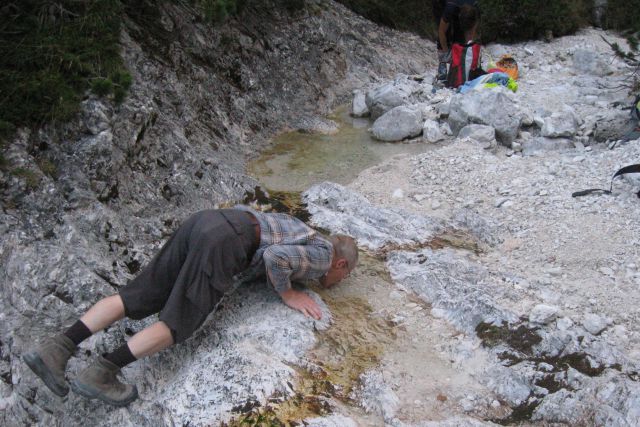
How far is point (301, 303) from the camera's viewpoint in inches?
154

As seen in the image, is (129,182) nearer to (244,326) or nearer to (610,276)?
(244,326)

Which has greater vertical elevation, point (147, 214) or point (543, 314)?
point (147, 214)

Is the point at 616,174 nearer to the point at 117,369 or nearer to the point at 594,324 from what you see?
the point at 594,324

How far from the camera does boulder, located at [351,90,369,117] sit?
899 cm

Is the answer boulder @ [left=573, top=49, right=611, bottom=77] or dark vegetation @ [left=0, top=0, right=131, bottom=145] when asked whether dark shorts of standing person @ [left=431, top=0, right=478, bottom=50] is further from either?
dark vegetation @ [left=0, top=0, right=131, bottom=145]

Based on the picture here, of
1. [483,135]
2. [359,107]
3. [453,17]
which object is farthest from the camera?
[453,17]

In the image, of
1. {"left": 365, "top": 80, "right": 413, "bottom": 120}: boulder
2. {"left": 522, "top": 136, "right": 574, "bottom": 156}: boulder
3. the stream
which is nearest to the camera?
the stream

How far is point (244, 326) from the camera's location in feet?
12.4

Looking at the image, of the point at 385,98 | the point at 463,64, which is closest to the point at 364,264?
the point at 385,98

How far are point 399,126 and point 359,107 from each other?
1202 mm

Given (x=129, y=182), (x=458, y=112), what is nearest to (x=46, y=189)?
(x=129, y=182)

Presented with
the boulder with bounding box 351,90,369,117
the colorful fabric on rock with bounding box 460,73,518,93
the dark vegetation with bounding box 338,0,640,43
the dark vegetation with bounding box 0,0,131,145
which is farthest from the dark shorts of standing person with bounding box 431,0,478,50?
the dark vegetation with bounding box 0,0,131,145

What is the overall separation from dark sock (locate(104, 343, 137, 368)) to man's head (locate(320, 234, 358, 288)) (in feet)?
4.59

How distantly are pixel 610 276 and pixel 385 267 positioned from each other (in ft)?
5.70
